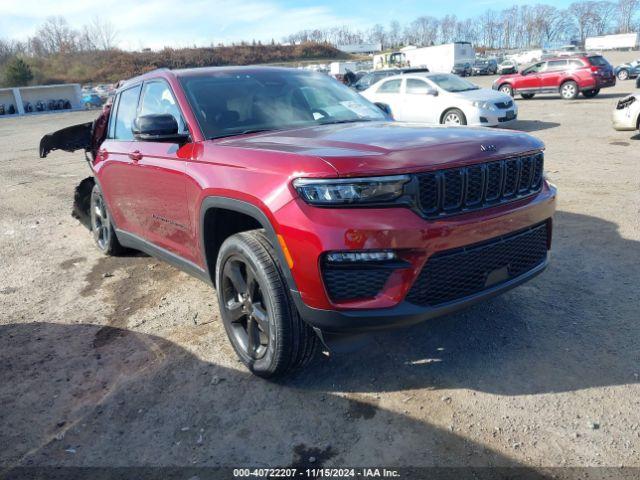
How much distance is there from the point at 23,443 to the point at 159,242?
177 centimetres

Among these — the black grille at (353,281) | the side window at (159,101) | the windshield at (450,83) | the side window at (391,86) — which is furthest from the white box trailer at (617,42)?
the black grille at (353,281)

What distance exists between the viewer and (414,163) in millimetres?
2449

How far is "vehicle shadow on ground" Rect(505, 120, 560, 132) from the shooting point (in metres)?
13.8

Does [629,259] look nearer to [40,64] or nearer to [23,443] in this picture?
[23,443]

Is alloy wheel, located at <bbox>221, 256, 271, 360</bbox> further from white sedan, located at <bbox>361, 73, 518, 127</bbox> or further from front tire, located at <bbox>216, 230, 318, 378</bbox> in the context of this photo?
white sedan, located at <bbox>361, 73, 518, 127</bbox>

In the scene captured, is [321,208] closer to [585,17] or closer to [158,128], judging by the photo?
[158,128]

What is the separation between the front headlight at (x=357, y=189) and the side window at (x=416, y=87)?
1177 cm

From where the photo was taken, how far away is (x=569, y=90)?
67.5 feet

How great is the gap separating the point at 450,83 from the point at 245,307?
1210cm

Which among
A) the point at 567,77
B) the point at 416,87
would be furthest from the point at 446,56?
the point at 416,87

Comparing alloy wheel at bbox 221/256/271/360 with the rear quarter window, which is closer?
alloy wheel at bbox 221/256/271/360

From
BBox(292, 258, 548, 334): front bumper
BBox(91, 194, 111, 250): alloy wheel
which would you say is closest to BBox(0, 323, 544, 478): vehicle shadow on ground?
BBox(292, 258, 548, 334): front bumper

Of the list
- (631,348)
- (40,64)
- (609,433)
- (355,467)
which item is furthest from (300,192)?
(40,64)

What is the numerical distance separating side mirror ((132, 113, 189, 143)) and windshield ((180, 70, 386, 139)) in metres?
0.19
